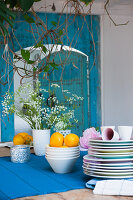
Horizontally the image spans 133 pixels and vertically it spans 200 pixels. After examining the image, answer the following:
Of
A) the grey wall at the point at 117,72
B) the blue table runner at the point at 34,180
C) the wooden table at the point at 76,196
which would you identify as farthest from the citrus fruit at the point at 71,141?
the grey wall at the point at 117,72

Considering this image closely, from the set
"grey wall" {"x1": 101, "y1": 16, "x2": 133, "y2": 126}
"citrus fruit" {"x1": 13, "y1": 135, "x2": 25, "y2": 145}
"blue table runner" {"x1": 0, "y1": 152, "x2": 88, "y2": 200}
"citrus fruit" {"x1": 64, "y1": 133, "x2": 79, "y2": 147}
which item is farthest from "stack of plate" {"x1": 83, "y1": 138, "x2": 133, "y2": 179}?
"grey wall" {"x1": 101, "y1": 16, "x2": 133, "y2": 126}

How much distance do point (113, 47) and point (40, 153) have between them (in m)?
4.47

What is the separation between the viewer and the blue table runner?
150cm

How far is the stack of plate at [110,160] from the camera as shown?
5.19 ft

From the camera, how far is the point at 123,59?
6.38m

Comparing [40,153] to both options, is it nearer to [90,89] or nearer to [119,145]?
[119,145]

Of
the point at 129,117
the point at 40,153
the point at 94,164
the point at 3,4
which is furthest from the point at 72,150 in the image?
the point at 129,117

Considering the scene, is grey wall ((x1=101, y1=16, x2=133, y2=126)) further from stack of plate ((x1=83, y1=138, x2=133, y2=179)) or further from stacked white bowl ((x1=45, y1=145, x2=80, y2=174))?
stack of plate ((x1=83, y1=138, x2=133, y2=179))

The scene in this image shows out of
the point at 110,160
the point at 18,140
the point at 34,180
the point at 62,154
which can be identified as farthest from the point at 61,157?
the point at 18,140

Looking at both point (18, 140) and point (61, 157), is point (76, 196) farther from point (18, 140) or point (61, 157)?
point (18, 140)

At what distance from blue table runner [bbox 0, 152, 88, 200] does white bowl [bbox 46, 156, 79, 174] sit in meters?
0.03

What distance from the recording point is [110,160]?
1.59 m

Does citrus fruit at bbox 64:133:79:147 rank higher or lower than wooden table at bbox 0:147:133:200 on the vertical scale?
higher

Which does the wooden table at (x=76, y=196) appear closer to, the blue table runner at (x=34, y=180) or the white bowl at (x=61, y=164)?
the blue table runner at (x=34, y=180)
